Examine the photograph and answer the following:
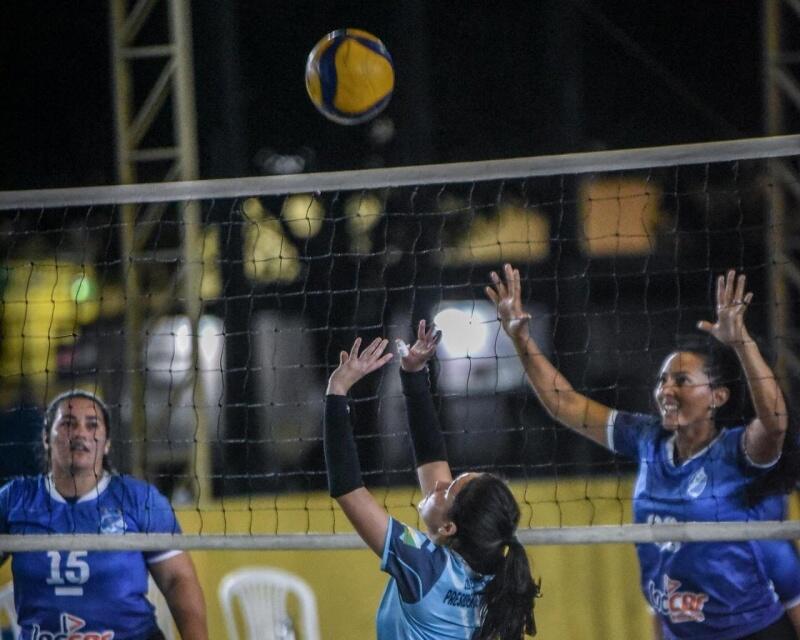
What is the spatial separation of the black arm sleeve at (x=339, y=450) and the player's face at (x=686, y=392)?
1437 mm

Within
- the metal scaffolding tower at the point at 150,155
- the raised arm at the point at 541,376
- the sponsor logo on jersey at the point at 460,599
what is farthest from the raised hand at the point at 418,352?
the metal scaffolding tower at the point at 150,155

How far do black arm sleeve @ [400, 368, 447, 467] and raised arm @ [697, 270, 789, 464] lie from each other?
100 cm

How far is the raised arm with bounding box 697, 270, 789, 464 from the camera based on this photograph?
4191mm

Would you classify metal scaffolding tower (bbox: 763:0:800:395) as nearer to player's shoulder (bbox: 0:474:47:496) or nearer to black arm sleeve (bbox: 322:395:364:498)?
black arm sleeve (bbox: 322:395:364:498)

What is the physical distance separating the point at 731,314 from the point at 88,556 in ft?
8.56

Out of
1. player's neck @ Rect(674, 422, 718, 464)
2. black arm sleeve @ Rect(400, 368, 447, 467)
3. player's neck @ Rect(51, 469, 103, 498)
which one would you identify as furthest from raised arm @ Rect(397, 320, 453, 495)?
player's neck @ Rect(51, 469, 103, 498)

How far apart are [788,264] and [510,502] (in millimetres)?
3166

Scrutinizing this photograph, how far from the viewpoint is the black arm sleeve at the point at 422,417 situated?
4.15m

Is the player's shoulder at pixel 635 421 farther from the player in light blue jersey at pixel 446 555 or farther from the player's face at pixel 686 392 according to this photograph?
the player in light blue jersey at pixel 446 555

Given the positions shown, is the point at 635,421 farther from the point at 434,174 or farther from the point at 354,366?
the point at 354,366

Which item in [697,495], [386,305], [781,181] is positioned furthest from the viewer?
[386,305]

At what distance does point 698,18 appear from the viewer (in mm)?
9656

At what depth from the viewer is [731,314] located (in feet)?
13.7

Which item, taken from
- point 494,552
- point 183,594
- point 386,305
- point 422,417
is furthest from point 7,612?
point 386,305
